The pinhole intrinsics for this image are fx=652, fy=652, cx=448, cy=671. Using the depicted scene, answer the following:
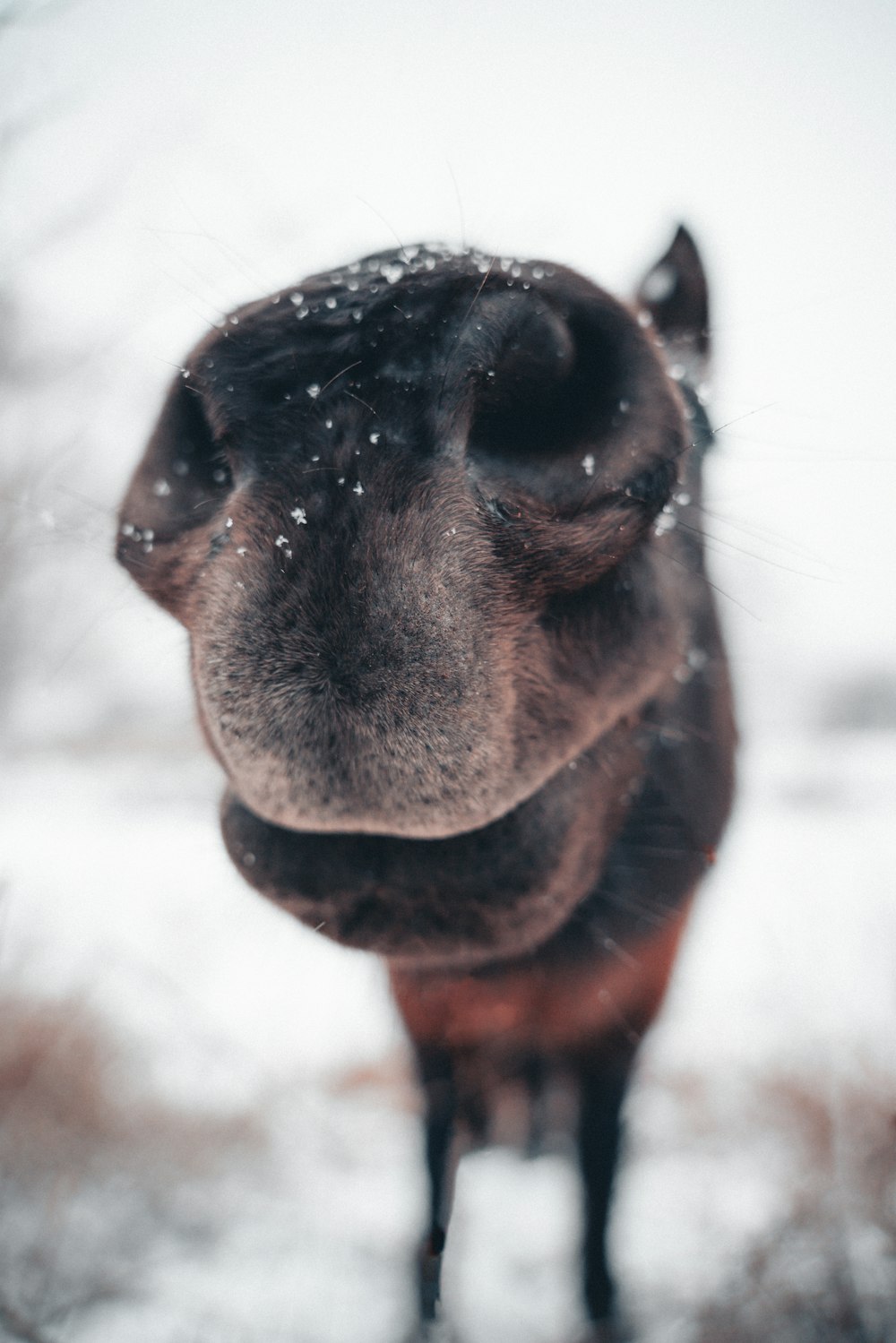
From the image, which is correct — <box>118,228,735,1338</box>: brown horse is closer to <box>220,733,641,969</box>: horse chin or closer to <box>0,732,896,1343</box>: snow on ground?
<box>220,733,641,969</box>: horse chin

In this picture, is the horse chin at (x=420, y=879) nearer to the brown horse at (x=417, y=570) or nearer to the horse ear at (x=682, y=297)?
the brown horse at (x=417, y=570)

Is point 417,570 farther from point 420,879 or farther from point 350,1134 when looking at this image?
point 350,1134

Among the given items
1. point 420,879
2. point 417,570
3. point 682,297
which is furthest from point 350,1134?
point 682,297

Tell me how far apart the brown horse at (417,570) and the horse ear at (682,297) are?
0.72m

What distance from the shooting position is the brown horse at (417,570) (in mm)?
477

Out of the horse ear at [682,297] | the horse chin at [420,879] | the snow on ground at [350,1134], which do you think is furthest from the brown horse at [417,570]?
the horse ear at [682,297]

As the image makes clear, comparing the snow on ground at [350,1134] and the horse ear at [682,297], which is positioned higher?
the horse ear at [682,297]

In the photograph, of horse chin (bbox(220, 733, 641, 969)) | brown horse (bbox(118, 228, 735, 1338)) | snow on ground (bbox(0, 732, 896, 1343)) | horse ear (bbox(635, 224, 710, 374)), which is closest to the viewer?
brown horse (bbox(118, 228, 735, 1338))

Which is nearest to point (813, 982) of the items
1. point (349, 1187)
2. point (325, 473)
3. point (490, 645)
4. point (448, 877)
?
point (349, 1187)

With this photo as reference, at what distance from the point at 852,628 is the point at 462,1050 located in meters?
2.06

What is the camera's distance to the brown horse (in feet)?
1.57

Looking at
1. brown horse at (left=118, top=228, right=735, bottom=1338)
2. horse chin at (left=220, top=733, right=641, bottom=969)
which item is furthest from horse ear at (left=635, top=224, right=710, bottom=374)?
horse chin at (left=220, top=733, right=641, bottom=969)

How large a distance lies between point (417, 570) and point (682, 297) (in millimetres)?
1051

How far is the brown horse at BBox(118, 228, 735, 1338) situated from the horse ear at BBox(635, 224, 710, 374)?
72cm
